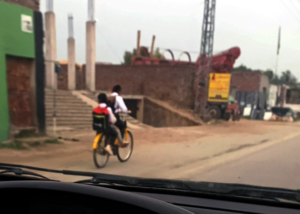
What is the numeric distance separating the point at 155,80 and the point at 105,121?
1928cm

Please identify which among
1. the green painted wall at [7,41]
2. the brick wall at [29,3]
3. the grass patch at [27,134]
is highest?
the brick wall at [29,3]

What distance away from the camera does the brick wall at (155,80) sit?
24.8 m

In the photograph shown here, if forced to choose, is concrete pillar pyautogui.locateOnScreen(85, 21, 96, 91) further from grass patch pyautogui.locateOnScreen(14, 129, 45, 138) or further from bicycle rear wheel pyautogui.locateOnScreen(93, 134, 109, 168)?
bicycle rear wheel pyautogui.locateOnScreen(93, 134, 109, 168)

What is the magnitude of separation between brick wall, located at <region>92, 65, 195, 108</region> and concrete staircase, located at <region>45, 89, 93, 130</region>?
8369 mm

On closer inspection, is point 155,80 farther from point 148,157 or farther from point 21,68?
point 148,157

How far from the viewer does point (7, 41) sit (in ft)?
30.1

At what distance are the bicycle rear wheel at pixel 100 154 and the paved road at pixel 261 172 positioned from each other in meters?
2.03

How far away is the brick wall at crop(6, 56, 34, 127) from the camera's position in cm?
943

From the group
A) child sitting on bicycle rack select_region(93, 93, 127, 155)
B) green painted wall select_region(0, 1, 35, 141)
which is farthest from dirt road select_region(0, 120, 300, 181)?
green painted wall select_region(0, 1, 35, 141)

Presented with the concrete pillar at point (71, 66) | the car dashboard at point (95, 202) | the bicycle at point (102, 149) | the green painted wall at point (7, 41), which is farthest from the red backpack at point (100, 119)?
the concrete pillar at point (71, 66)

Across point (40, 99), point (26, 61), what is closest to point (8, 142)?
point (40, 99)

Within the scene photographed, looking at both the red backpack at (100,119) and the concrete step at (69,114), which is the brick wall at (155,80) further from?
the red backpack at (100,119)

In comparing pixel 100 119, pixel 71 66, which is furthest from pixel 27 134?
pixel 71 66

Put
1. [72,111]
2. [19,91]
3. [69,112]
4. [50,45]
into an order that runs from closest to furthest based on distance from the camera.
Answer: [19,91]
[69,112]
[72,111]
[50,45]
